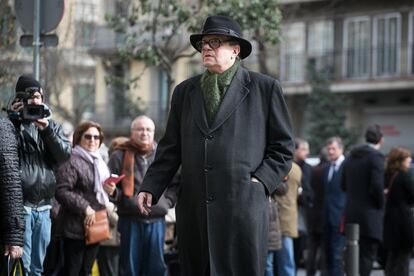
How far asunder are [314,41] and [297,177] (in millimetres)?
24510

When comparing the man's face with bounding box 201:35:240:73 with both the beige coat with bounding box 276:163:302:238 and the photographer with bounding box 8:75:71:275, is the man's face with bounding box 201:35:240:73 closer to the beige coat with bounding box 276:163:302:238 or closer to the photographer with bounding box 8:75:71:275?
the photographer with bounding box 8:75:71:275

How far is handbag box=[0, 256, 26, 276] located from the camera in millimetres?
7441

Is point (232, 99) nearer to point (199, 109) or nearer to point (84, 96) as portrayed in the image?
point (199, 109)

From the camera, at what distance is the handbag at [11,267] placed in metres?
7.44

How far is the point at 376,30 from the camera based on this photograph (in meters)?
36.4

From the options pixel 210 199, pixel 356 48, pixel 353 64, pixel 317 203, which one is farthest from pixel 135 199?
pixel 356 48

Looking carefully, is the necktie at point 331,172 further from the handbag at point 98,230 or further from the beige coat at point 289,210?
the handbag at point 98,230

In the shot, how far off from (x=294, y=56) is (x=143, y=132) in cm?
2750

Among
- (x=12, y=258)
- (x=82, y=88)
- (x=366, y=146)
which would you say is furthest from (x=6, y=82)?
(x=82, y=88)

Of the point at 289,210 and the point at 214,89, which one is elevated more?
the point at 214,89

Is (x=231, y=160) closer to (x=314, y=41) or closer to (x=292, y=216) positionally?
(x=292, y=216)

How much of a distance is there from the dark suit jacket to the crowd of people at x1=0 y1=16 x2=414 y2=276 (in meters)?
0.09

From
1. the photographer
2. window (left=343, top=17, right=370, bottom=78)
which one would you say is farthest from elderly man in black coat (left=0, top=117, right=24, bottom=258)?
window (left=343, top=17, right=370, bottom=78)

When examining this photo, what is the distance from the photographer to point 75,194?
10.5m
